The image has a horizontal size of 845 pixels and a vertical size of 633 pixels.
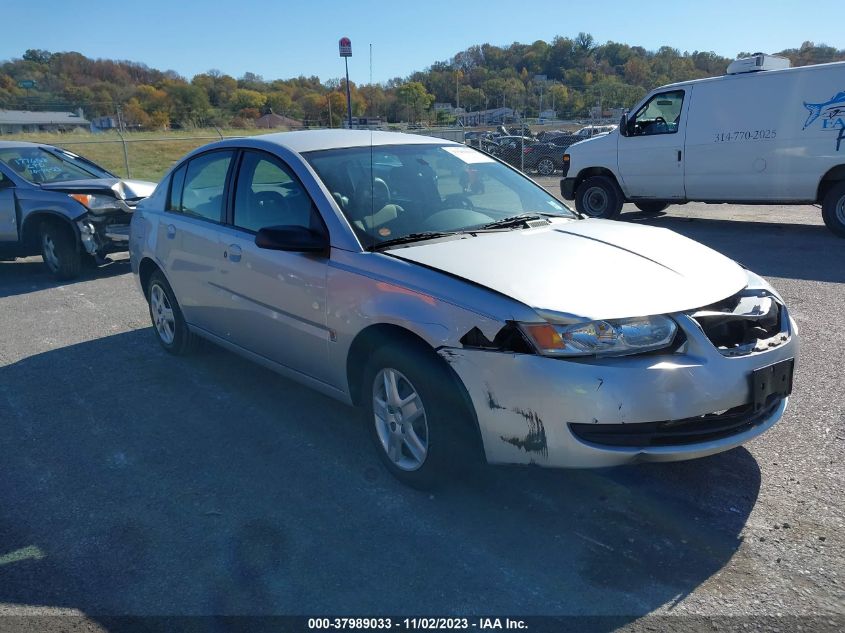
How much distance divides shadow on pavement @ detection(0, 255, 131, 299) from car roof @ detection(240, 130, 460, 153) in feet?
17.7

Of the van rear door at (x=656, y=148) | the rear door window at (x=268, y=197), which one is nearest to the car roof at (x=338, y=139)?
the rear door window at (x=268, y=197)

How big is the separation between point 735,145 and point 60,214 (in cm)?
921

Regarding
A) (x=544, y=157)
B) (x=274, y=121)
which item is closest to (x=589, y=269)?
(x=544, y=157)

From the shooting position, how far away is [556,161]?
23156 millimetres

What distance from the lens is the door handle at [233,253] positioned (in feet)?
14.4

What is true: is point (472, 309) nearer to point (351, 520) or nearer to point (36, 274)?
point (351, 520)

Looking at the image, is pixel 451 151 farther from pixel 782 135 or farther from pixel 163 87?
pixel 163 87

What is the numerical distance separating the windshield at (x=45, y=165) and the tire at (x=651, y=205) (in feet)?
27.9

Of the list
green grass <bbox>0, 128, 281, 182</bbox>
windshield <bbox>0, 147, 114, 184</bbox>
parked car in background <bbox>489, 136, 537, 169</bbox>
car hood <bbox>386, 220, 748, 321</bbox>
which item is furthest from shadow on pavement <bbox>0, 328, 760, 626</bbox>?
green grass <bbox>0, 128, 281, 182</bbox>

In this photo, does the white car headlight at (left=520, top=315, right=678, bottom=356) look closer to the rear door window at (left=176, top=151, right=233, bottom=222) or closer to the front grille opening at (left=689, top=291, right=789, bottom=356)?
the front grille opening at (left=689, top=291, right=789, bottom=356)

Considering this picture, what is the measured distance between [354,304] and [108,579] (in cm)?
160

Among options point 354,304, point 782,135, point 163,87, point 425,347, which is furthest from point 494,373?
point 163,87

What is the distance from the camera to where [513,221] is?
4.11 metres

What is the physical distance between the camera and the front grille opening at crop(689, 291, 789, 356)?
3.07m
